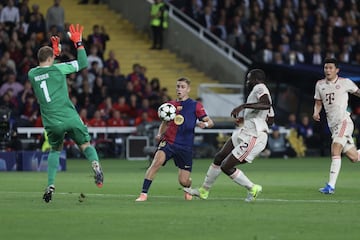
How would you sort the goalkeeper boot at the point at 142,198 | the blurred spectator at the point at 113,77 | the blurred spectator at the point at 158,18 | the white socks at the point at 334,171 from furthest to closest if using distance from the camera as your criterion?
the blurred spectator at the point at 158,18, the blurred spectator at the point at 113,77, the white socks at the point at 334,171, the goalkeeper boot at the point at 142,198

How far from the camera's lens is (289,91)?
3756cm

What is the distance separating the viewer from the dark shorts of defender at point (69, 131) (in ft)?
55.6

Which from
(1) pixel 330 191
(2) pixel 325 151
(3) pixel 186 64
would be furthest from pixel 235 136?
(3) pixel 186 64

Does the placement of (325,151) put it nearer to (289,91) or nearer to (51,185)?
(289,91)

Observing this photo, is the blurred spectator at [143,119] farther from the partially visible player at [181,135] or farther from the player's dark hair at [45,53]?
the player's dark hair at [45,53]

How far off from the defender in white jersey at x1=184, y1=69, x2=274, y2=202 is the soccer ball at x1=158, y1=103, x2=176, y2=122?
36.6 inches

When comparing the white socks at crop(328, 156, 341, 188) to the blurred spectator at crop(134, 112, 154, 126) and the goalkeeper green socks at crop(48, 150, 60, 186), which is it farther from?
the blurred spectator at crop(134, 112, 154, 126)

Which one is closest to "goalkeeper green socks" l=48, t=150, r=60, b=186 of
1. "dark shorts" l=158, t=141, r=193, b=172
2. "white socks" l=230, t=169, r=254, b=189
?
"dark shorts" l=158, t=141, r=193, b=172

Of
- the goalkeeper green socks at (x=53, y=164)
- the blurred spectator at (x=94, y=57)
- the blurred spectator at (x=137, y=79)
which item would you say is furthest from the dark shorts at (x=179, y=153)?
the blurred spectator at (x=94, y=57)

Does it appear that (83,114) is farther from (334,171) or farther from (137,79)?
(334,171)

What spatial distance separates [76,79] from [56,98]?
60.8 ft

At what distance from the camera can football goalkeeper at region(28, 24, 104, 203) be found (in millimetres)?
16812

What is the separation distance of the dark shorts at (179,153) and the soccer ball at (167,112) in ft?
1.32

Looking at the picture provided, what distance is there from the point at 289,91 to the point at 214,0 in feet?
17.4
